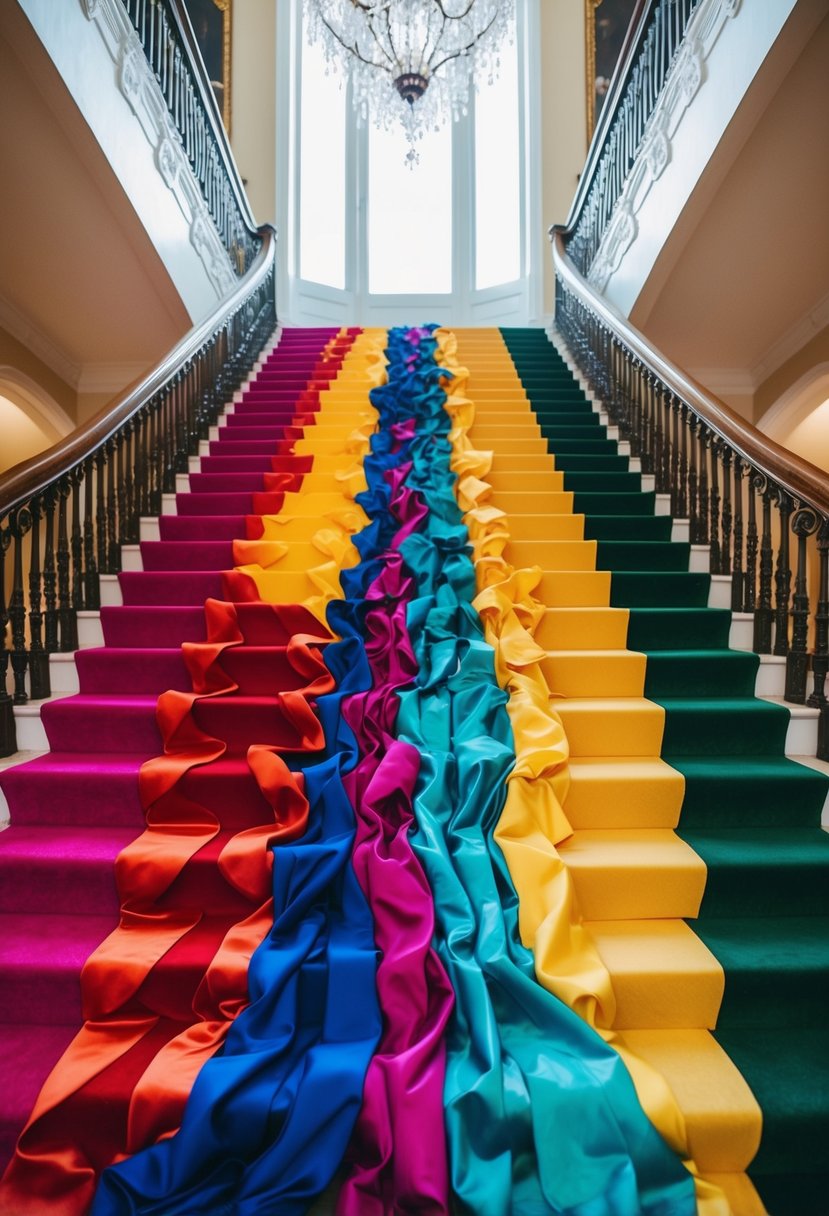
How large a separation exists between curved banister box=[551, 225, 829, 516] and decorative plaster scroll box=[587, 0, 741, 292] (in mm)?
896

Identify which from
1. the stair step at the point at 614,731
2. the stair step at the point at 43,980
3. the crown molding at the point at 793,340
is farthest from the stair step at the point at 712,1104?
the crown molding at the point at 793,340

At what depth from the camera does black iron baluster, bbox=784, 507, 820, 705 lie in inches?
99.1

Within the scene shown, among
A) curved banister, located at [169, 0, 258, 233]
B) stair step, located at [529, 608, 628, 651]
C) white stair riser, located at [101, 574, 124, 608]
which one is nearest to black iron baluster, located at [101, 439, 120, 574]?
white stair riser, located at [101, 574, 124, 608]

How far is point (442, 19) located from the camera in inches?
204

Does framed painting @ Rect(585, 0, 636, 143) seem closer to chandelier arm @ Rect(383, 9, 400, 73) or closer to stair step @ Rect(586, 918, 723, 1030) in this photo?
chandelier arm @ Rect(383, 9, 400, 73)

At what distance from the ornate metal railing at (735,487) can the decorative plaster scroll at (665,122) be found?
0.59 meters

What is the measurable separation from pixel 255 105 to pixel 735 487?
8.67 metres

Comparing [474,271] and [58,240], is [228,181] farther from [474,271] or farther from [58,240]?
[474,271]

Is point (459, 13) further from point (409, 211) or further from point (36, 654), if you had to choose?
point (36, 654)

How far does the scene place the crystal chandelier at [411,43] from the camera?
510 centimetres

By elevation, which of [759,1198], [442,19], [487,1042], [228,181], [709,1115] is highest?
[442,19]

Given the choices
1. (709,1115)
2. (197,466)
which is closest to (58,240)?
(197,466)

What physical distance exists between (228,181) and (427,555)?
5139 mm

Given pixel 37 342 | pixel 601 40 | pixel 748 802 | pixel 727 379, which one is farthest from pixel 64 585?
pixel 601 40
